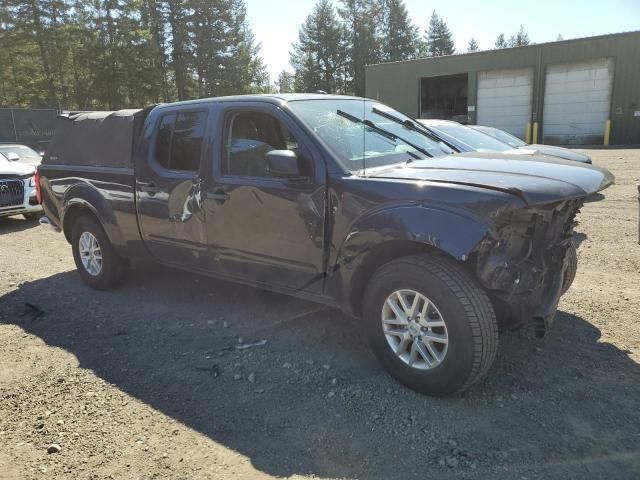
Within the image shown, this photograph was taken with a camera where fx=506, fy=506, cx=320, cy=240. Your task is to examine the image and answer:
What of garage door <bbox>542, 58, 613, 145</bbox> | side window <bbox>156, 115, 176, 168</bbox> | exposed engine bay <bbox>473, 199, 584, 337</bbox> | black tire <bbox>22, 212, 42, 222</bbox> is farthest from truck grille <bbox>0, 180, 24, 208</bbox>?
garage door <bbox>542, 58, 613, 145</bbox>

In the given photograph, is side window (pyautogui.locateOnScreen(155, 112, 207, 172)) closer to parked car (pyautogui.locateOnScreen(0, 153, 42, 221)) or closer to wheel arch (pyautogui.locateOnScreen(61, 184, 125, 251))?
wheel arch (pyautogui.locateOnScreen(61, 184, 125, 251))

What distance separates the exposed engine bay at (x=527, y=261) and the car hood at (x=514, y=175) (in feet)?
0.43

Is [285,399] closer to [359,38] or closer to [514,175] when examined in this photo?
[514,175]

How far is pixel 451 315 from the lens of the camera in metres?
2.95

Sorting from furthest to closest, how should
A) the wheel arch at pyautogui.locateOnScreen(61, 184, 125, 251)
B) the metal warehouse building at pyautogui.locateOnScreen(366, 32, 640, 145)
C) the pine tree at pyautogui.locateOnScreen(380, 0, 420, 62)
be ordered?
1. the pine tree at pyautogui.locateOnScreen(380, 0, 420, 62)
2. the metal warehouse building at pyautogui.locateOnScreen(366, 32, 640, 145)
3. the wheel arch at pyautogui.locateOnScreen(61, 184, 125, 251)

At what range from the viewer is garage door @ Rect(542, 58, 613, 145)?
26.5m

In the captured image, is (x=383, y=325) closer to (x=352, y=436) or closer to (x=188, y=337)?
(x=352, y=436)

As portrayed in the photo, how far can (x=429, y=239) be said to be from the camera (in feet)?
9.70

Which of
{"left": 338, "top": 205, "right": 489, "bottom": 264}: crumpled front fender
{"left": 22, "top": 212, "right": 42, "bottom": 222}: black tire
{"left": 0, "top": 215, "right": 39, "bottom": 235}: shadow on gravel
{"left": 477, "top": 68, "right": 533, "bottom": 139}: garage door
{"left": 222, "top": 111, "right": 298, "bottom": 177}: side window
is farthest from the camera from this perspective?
{"left": 477, "top": 68, "right": 533, "bottom": 139}: garage door

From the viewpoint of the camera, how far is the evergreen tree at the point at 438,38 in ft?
266

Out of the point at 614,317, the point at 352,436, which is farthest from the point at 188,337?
the point at 614,317

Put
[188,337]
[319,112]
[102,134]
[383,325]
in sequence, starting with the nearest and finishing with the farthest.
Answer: [383,325] → [319,112] → [188,337] → [102,134]

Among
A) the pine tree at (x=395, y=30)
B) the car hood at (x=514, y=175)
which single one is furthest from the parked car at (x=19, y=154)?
the pine tree at (x=395, y=30)

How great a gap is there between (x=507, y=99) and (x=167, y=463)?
30.6 meters
